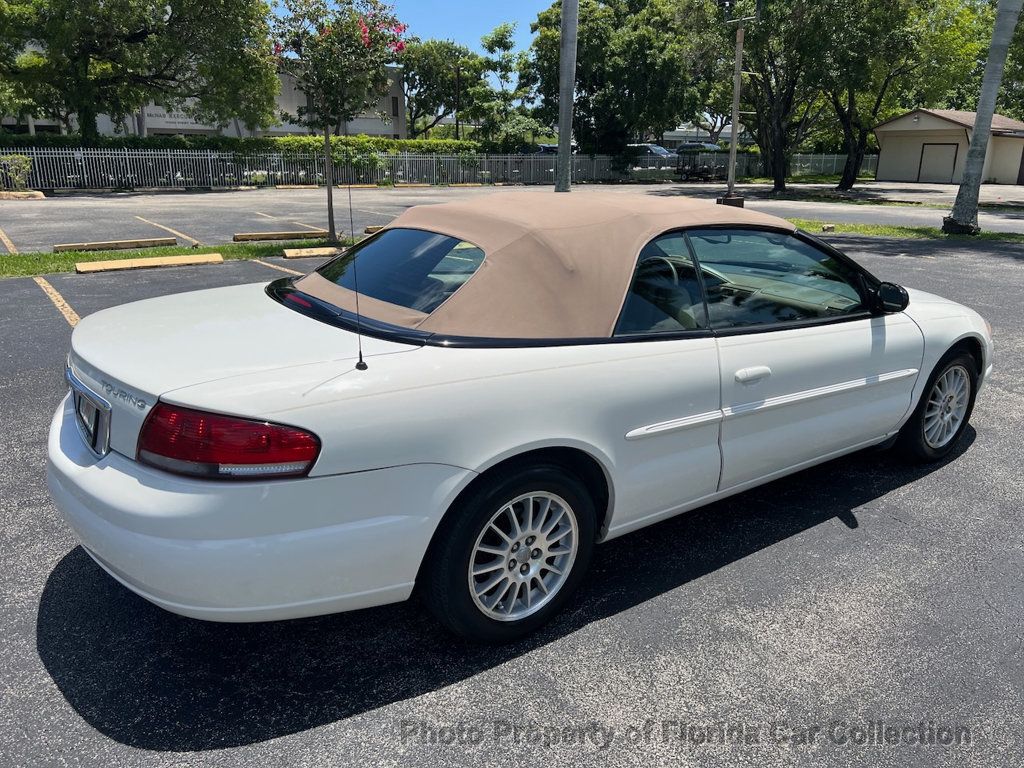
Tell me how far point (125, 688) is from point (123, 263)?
955cm

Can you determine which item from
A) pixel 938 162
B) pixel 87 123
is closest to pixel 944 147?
pixel 938 162

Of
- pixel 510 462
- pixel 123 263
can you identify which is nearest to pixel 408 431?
pixel 510 462

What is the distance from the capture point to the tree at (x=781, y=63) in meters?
27.8

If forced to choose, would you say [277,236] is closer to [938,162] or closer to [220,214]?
[220,214]

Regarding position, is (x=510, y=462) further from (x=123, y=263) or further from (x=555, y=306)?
(x=123, y=263)

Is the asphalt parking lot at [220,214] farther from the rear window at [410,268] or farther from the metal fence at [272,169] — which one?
the rear window at [410,268]

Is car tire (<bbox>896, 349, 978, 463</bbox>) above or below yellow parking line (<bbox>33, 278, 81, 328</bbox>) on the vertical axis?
above

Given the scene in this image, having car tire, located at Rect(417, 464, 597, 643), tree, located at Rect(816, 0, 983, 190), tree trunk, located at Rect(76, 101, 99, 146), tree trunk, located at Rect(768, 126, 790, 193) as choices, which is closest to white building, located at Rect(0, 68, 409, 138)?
tree trunk, located at Rect(76, 101, 99, 146)

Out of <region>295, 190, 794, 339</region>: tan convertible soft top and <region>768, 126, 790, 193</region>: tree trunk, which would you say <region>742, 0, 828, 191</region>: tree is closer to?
<region>768, 126, 790, 193</region>: tree trunk

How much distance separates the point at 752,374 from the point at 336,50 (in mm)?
11564

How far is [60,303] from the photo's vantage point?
8.23 meters

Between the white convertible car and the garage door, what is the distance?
172ft

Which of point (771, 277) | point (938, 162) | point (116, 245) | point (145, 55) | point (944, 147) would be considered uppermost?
point (145, 55)

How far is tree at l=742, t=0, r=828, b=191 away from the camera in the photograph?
27797mm
